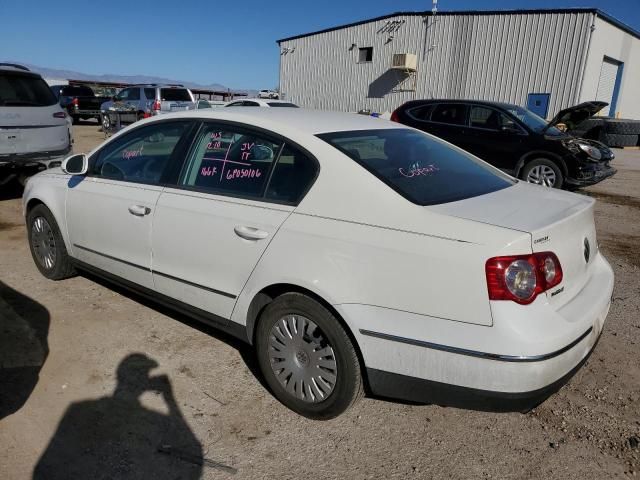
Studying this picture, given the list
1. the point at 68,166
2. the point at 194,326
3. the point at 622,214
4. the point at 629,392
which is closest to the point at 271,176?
the point at 194,326

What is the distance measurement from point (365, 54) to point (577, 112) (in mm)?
17631

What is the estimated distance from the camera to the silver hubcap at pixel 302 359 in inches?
105

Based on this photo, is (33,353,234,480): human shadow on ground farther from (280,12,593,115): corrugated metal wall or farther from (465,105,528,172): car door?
(280,12,593,115): corrugated metal wall

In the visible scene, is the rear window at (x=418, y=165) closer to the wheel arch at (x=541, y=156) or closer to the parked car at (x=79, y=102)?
the wheel arch at (x=541, y=156)

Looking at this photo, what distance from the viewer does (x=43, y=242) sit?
458 cm

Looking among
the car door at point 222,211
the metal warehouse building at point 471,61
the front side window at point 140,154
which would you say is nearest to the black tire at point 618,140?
the metal warehouse building at point 471,61

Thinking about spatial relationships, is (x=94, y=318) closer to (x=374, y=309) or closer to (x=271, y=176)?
(x=271, y=176)

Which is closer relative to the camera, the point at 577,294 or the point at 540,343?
the point at 540,343

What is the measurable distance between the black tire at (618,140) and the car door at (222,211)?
64.1 feet

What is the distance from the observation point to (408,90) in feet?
80.5

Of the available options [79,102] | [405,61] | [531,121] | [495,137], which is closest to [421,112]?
[495,137]

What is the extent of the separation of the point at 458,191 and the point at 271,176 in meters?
1.02

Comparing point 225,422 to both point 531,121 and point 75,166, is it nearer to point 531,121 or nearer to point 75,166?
point 75,166

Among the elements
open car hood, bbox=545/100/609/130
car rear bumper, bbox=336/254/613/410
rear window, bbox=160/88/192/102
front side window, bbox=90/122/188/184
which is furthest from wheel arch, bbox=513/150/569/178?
rear window, bbox=160/88/192/102
